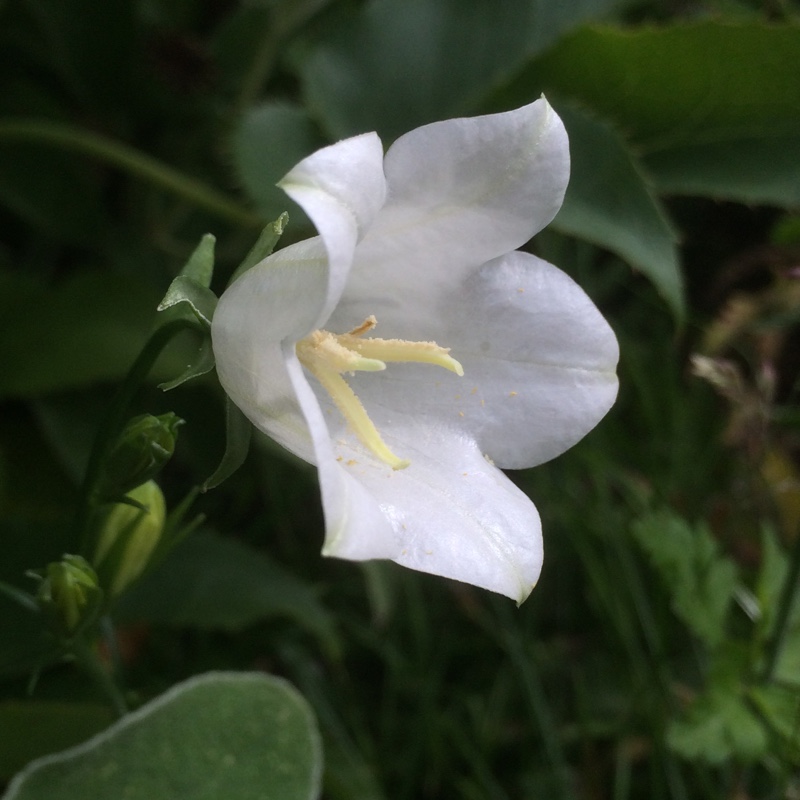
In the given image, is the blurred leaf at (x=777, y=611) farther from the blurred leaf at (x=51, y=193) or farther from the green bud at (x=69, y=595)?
the blurred leaf at (x=51, y=193)

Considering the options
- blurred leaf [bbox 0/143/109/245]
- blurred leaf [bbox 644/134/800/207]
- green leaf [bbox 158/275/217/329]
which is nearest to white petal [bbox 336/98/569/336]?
green leaf [bbox 158/275/217/329]

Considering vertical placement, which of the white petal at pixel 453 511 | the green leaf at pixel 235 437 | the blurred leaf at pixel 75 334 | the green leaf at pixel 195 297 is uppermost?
the green leaf at pixel 195 297

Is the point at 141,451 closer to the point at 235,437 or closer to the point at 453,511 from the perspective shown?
the point at 235,437

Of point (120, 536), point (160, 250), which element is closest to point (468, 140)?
point (120, 536)

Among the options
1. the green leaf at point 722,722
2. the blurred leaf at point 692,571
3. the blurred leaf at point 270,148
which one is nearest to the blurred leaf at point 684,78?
the blurred leaf at point 270,148

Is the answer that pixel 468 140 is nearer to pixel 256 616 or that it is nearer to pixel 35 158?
pixel 256 616

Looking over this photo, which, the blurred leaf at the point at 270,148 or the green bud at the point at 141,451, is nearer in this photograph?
the green bud at the point at 141,451

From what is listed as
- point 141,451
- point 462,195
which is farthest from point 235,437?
point 462,195

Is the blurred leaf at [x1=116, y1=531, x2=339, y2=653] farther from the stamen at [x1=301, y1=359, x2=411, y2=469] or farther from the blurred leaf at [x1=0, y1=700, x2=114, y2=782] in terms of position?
the stamen at [x1=301, y1=359, x2=411, y2=469]

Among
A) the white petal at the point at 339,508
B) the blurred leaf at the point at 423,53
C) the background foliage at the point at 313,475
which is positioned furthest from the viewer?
the blurred leaf at the point at 423,53
